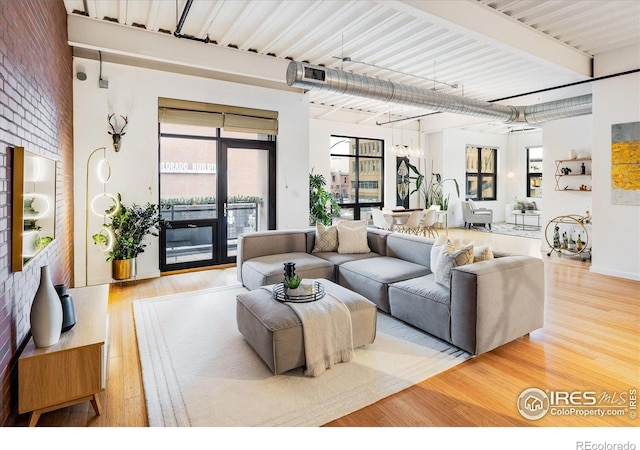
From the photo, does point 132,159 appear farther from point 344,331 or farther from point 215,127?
point 344,331

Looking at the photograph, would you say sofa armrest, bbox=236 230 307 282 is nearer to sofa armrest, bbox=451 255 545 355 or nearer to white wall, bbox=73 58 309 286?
white wall, bbox=73 58 309 286

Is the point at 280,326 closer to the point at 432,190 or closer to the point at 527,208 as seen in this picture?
the point at 432,190

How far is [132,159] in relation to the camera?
5320 mm

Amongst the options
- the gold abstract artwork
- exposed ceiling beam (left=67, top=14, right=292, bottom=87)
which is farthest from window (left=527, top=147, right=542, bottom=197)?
exposed ceiling beam (left=67, top=14, right=292, bottom=87)

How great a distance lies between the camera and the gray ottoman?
99.1 inches

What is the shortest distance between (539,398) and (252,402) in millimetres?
1783

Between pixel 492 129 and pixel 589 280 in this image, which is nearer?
pixel 589 280

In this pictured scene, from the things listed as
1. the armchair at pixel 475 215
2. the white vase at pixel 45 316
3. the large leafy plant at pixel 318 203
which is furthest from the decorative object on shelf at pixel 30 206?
the armchair at pixel 475 215

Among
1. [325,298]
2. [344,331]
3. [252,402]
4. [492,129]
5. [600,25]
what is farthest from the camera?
[492,129]

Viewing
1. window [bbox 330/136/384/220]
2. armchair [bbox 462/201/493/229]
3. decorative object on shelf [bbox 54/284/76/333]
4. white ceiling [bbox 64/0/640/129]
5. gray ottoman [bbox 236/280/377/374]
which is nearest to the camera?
decorative object on shelf [bbox 54/284/76/333]

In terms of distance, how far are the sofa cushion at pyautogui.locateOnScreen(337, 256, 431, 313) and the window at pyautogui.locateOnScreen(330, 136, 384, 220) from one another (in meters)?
5.55

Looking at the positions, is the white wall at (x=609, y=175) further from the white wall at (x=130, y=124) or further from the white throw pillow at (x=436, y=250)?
the white wall at (x=130, y=124)

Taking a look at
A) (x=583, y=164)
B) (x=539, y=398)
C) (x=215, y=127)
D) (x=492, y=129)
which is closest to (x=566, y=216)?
(x=583, y=164)

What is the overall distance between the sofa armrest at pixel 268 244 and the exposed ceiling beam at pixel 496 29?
9.49ft
